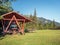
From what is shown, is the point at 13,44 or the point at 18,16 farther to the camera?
the point at 18,16

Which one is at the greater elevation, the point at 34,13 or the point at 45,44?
the point at 34,13

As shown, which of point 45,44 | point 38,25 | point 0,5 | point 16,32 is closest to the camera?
point 45,44

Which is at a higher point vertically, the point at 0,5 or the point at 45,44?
the point at 0,5

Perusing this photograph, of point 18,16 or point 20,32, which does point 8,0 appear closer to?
point 18,16

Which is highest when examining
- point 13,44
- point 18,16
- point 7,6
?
point 7,6

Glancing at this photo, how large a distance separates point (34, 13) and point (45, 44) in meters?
81.7

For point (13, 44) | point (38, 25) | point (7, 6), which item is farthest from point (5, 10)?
point (38, 25)

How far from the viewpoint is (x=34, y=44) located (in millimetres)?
16484

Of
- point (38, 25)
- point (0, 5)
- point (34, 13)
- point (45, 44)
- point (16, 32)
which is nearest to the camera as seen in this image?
point (45, 44)

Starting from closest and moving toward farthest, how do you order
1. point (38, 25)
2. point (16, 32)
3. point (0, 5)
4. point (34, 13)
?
point (0, 5), point (16, 32), point (38, 25), point (34, 13)

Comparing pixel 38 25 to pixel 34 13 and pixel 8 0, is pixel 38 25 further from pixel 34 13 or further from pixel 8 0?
pixel 8 0

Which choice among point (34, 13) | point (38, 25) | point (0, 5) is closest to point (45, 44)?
point (0, 5)

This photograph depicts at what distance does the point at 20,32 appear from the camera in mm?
30203

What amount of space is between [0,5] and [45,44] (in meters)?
14.0
